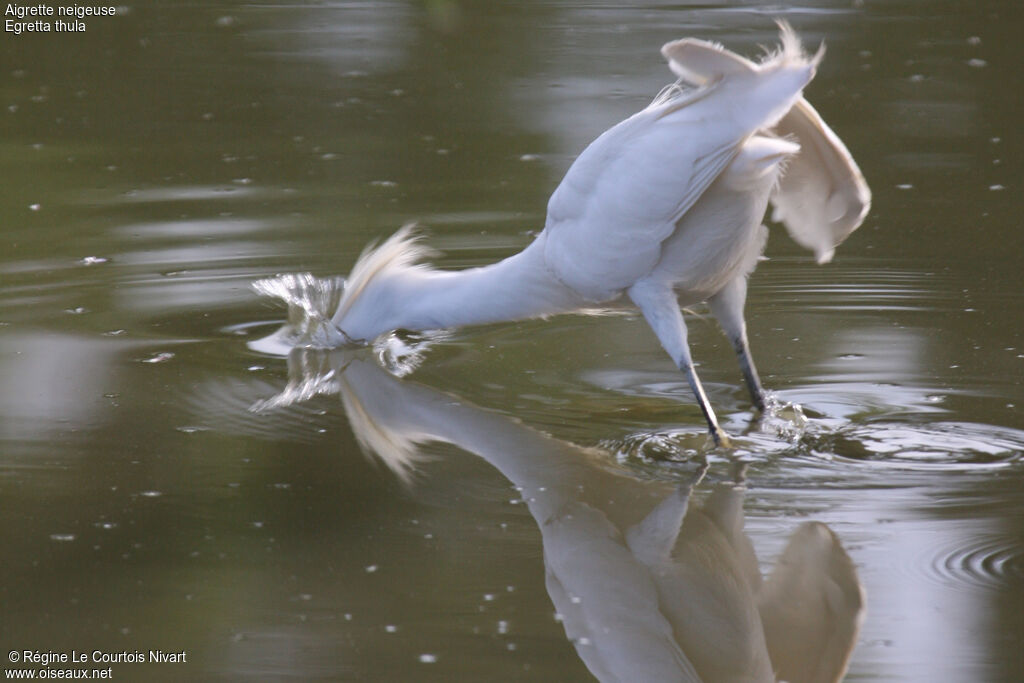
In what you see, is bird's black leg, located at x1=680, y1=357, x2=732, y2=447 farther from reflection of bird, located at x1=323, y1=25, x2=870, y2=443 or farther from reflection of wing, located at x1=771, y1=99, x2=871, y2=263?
reflection of wing, located at x1=771, y1=99, x2=871, y2=263

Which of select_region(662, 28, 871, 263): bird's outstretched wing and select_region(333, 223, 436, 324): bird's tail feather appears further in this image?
select_region(333, 223, 436, 324): bird's tail feather

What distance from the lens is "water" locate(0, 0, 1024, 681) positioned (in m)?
3.67

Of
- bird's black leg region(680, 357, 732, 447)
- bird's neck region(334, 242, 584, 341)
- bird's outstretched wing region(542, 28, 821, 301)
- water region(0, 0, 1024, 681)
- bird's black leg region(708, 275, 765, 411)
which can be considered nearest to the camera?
water region(0, 0, 1024, 681)

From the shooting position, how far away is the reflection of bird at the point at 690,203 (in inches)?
174

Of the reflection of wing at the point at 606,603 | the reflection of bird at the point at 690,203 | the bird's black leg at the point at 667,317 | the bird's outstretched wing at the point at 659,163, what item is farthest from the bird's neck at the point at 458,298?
the reflection of wing at the point at 606,603

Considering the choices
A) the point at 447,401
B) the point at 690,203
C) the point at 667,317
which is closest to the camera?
the point at 690,203

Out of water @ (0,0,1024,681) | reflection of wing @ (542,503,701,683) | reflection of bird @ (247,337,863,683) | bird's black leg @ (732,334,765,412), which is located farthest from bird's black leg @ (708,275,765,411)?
reflection of wing @ (542,503,701,683)

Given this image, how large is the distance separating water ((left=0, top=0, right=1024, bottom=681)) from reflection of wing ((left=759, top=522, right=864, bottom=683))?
0.03m

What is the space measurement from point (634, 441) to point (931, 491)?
1.00 meters

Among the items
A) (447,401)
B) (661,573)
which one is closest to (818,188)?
(447,401)

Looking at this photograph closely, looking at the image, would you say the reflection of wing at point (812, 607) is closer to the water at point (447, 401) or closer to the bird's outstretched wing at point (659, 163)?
the water at point (447, 401)

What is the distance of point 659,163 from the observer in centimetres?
452

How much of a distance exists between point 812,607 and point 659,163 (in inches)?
60.2

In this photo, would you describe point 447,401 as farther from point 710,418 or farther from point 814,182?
point 814,182
